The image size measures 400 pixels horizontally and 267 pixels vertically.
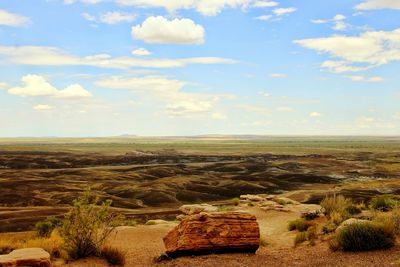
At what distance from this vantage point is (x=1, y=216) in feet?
108

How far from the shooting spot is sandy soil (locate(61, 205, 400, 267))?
12344 millimetres

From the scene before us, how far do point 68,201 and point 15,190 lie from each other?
32.9 feet

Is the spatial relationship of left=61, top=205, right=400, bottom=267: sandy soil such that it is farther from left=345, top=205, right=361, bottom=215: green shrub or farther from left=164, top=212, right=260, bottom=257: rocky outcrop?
left=345, top=205, right=361, bottom=215: green shrub

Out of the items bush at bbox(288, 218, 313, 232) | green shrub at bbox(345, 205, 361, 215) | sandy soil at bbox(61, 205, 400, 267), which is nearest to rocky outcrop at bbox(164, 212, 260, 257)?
sandy soil at bbox(61, 205, 400, 267)

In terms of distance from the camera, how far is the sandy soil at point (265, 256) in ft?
40.5

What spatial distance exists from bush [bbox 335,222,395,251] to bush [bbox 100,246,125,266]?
6.79 meters

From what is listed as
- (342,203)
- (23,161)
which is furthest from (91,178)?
(342,203)

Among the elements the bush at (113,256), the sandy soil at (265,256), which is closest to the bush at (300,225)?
the sandy soil at (265,256)

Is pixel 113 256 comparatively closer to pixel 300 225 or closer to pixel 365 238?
pixel 365 238

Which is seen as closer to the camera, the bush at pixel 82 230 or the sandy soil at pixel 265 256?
the sandy soil at pixel 265 256

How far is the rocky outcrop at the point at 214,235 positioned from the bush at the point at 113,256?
1466 mm

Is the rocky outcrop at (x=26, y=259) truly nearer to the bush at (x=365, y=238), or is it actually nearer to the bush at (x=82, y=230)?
the bush at (x=82, y=230)

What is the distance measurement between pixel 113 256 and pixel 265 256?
480cm

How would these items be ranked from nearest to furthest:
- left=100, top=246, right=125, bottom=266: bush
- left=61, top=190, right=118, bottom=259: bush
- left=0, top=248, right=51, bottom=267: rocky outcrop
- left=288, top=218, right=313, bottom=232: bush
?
left=0, top=248, right=51, bottom=267: rocky outcrop
left=100, top=246, right=125, bottom=266: bush
left=61, top=190, right=118, bottom=259: bush
left=288, top=218, right=313, bottom=232: bush
